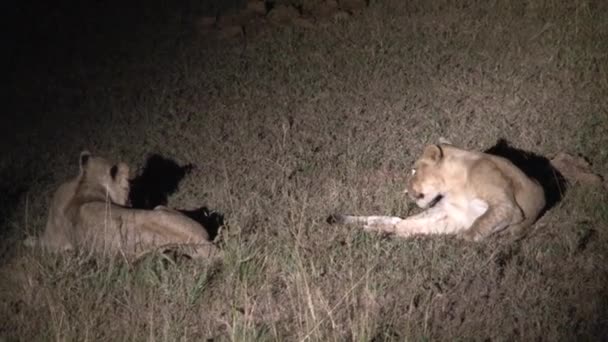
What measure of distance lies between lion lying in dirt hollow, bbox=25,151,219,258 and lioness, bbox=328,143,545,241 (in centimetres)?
137

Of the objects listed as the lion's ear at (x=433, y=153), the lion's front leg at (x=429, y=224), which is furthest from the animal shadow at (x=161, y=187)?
the lion's ear at (x=433, y=153)

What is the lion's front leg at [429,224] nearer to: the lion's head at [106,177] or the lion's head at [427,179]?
the lion's head at [427,179]

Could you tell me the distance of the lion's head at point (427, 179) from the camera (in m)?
6.31

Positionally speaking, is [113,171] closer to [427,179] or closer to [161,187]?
[161,187]

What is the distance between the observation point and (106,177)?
6.19 m

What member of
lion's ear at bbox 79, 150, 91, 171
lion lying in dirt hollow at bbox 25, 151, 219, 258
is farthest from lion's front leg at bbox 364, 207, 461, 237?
lion's ear at bbox 79, 150, 91, 171

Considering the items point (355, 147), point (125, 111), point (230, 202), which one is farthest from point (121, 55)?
point (230, 202)

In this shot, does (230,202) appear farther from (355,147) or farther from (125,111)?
(125,111)

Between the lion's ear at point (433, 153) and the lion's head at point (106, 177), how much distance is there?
7.58 ft

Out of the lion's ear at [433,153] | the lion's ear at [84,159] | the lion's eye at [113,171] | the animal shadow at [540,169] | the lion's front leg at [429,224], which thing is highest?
the lion's ear at [84,159]

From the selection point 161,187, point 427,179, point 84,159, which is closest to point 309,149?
point 161,187

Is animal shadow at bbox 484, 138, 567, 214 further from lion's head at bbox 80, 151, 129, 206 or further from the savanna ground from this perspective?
lion's head at bbox 80, 151, 129, 206

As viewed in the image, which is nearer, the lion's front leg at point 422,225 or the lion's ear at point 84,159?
the lion's front leg at point 422,225

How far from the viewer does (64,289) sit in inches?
200
